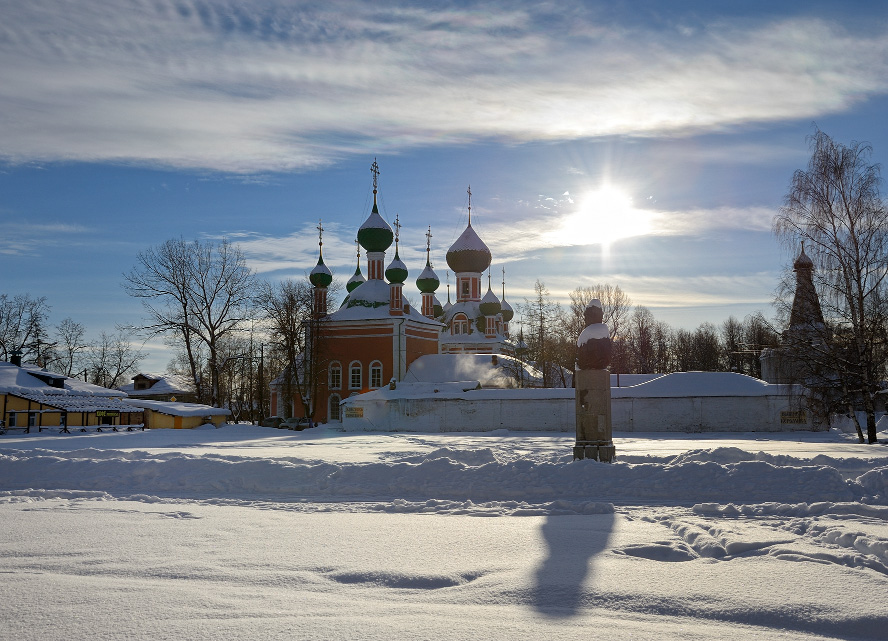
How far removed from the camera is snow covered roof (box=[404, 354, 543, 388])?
3966 cm

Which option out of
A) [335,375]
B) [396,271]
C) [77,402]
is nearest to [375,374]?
[335,375]

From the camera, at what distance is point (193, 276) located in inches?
1555

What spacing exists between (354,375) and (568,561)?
119ft

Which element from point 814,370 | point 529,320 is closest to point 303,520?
point 814,370

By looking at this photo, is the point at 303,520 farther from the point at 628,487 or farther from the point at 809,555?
the point at 809,555

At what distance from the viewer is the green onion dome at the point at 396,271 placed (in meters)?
44.0

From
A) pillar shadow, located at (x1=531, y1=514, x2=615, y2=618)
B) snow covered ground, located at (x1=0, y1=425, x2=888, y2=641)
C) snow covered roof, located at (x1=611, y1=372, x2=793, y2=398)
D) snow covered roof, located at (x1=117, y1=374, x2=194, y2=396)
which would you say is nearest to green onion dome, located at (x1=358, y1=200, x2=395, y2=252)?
snow covered roof, located at (x1=611, y1=372, x2=793, y2=398)

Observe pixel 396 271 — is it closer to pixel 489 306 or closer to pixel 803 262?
pixel 489 306

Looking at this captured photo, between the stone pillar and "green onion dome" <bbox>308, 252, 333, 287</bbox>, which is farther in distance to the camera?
"green onion dome" <bbox>308, 252, 333, 287</bbox>

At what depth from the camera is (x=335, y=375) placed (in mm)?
42375

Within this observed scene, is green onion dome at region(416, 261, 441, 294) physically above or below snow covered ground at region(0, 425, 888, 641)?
above

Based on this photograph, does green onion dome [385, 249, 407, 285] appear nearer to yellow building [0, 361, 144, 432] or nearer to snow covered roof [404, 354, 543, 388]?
snow covered roof [404, 354, 543, 388]

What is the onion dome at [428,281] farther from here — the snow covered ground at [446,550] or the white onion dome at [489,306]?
the snow covered ground at [446,550]

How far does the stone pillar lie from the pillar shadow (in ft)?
15.2
